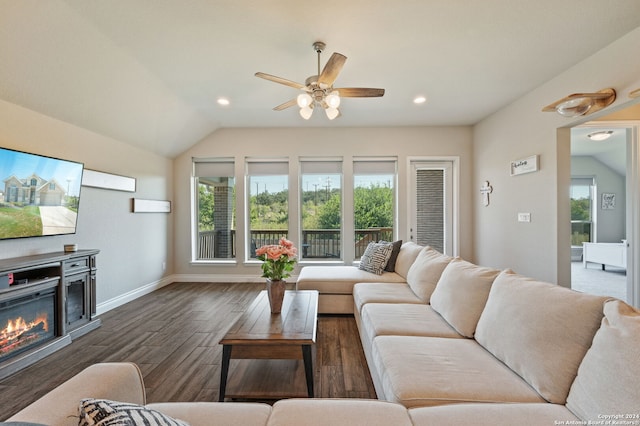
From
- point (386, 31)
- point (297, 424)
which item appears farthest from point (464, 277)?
point (386, 31)

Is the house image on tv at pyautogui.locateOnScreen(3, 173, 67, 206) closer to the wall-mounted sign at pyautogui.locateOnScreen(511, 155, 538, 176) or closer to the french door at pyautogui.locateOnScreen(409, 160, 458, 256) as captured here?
the french door at pyautogui.locateOnScreen(409, 160, 458, 256)

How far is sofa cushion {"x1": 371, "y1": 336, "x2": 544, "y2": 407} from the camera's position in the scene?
1188 mm

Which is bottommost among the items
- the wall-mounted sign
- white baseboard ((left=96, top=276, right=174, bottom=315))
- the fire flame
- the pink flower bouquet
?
white baseboard ((left=96, top=276, right=174, bottom=315))

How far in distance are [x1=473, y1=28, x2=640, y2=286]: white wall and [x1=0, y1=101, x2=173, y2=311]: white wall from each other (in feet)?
18.2

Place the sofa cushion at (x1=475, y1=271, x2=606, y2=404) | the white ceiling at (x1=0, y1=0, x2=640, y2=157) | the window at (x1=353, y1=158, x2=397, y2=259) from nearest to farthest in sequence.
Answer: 1. the sofa cushion at (x1=475, y1=271, x2=606, y2=404)
2. the white ceiling at (x1=0, y1=0, x2=640, y2=157)
3. the window at (x1=353, y1=158, x2=397, y2=259)

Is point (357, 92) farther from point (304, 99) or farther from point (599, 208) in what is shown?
point (599, 208)

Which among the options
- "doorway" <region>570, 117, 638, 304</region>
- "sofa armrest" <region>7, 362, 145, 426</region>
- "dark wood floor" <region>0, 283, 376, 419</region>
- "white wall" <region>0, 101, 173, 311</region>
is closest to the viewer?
"sofa armrest" <region>7, 362, 145, 426</region>

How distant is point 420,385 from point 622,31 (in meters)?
3.32

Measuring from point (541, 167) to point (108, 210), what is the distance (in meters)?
5.65

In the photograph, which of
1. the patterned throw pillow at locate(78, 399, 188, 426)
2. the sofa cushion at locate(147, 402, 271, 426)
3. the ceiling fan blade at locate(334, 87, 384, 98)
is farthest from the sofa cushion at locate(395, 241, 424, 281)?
the patterned throw pillow at locate(78, 399, 188, 426)

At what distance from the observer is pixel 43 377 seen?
2105 millimetres

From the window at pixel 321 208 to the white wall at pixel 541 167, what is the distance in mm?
2524

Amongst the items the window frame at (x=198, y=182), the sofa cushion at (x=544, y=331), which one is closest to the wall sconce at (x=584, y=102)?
the sofa cushion at (x=544, y=331)

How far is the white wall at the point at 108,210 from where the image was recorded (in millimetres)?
2594
